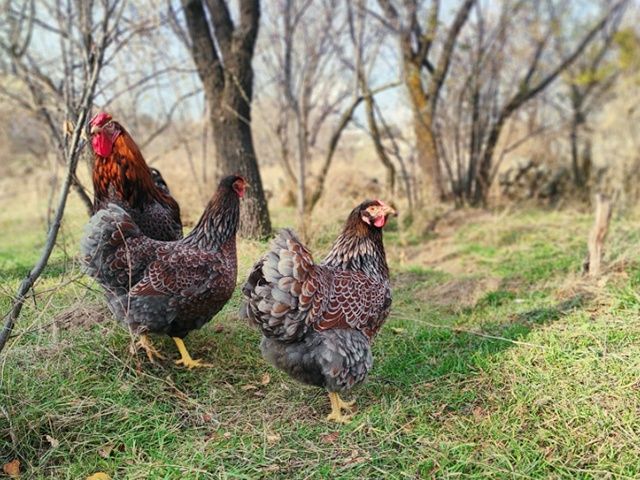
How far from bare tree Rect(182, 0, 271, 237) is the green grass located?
275 centimetres

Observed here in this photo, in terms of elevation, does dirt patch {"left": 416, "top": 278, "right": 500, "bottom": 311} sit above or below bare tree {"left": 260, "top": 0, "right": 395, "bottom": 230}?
below

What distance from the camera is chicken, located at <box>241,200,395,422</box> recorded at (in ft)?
9.48

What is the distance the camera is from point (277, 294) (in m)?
2.87

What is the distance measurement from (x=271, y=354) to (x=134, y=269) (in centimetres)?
106

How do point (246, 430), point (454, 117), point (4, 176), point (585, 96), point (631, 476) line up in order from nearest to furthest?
point (631, 476) → point (246, 430) → point (454, 117) → point (585, 96) → point (4, 176)

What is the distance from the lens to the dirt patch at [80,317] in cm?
366

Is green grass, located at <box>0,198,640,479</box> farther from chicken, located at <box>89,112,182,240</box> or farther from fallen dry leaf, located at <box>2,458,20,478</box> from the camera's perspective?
chicken, located at <box>89,112,182,240</box>

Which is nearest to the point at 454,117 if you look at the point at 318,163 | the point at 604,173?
the point at 318,163

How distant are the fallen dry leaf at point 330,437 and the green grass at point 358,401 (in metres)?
0.01

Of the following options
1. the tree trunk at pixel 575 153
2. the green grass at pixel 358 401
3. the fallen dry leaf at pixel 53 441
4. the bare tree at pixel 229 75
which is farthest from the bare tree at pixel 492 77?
the fallen dry leaf at pixel 53 441

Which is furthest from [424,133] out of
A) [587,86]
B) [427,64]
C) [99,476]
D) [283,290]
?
[99,476]

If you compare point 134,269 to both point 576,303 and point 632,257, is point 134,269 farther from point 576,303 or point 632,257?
point 632,257

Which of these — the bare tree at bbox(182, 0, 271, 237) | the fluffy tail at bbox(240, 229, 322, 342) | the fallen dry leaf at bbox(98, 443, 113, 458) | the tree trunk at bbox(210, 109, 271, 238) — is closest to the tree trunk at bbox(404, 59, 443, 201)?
the bare tree at bbox(182, 0, 271, 237)

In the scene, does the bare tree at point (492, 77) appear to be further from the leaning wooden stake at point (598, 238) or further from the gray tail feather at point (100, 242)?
the gray tail feather at point (100, 242)
